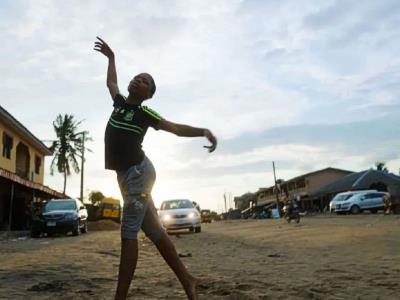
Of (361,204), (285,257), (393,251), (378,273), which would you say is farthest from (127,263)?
(361,204)

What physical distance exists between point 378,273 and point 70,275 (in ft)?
11.6

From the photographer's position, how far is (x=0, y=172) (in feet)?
62.8

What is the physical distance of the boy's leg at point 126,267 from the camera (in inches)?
137

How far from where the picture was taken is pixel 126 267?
3537 millimetres

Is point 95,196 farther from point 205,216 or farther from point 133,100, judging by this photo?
point 133,100

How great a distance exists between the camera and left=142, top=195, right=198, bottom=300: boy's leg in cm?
372

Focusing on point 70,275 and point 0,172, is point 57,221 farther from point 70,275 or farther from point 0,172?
point 70,275

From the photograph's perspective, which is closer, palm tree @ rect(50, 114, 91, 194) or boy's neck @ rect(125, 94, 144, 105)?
Answer: boy's neck @ rect(125, 94, 144, 105)

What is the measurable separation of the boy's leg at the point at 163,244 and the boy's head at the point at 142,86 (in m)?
0.81

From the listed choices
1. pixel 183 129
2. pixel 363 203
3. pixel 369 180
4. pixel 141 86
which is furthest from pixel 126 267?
pixel 369 180

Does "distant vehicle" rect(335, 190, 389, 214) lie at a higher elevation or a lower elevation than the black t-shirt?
higher

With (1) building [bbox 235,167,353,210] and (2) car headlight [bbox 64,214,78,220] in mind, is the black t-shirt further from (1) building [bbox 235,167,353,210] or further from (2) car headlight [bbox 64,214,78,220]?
(1) building [bbox 235,167,353,210]

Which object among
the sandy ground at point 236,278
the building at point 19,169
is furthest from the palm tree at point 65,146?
the sandy ground at point 236,278

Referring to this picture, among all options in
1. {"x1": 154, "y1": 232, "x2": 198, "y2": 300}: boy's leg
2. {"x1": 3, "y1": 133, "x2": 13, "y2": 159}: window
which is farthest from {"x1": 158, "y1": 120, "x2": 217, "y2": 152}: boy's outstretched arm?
{"x1": 3, "y1": 133, "x2": 13, "y2": 159}: window
